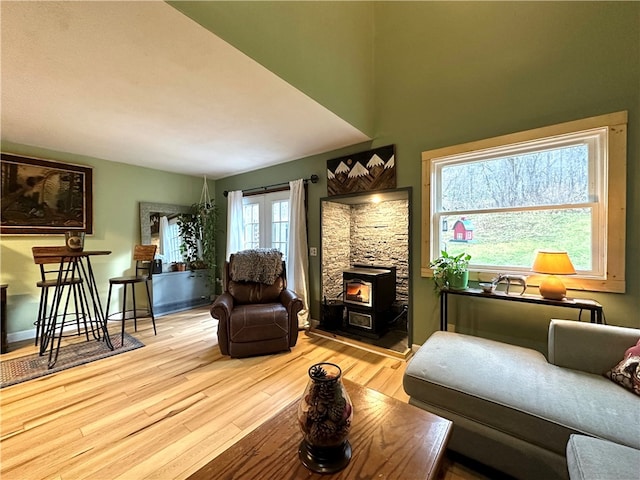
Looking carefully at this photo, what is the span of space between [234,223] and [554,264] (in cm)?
419

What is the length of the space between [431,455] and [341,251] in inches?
122

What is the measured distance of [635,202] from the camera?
1829 mm

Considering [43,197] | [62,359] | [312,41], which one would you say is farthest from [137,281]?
[312,41]

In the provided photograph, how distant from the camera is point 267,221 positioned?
432 cm

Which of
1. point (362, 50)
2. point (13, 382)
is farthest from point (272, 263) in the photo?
point (362, 50)

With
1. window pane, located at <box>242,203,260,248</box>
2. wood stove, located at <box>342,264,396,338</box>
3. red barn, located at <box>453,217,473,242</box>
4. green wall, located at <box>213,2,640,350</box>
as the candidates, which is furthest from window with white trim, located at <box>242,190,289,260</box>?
red barn, located at <box>453,217,473,242</box>

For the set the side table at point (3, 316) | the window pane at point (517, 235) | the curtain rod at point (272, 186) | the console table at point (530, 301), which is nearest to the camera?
the console table at point (530, 301)

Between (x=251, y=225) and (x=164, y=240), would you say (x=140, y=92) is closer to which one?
(x=251, y=225)

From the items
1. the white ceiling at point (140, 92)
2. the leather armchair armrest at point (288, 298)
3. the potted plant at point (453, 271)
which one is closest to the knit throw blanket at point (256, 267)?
the leather armchair armrest at point (288, 298)

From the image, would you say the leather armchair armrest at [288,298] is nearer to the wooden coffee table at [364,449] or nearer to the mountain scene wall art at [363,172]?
the mountain scene wall art at [363,172]

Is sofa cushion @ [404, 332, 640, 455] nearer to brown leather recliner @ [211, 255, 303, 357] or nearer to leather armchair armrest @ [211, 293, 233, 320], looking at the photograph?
brown leather recliner @ [211, 255, 303, 357]

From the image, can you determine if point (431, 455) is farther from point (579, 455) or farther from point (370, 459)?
point (579, 455)

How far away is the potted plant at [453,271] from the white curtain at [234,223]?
3.28 metres

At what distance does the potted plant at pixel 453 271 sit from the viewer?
2.33 metres
